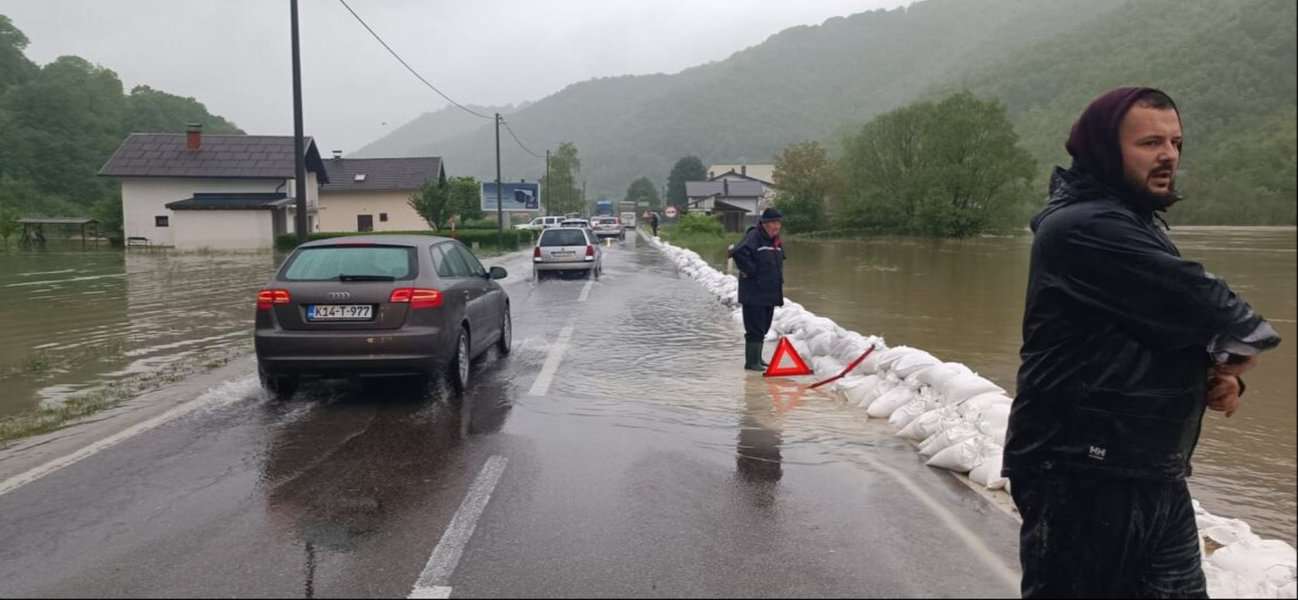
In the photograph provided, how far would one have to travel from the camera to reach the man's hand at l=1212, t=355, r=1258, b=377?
6.23ft

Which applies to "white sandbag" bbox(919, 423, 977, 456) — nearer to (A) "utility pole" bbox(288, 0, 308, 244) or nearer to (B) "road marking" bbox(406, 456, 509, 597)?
(B) "road marking" bbox(406, 456, 509, 597)

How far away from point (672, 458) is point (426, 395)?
124 inches

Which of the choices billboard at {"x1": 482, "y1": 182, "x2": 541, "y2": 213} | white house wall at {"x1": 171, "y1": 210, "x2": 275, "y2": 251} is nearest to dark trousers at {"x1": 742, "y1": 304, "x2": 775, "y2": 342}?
white house wall at {"x1": 171, "y1": 210, "x2": 275, "y2": 251}

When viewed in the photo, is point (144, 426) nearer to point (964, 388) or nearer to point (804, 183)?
point (964, 388)

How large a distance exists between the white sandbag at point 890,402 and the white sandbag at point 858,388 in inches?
13.9

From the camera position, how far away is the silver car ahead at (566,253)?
24016mm

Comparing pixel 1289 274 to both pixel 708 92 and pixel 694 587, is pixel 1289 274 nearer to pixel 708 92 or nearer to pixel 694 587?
pixel 694 587

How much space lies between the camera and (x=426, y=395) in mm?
8172

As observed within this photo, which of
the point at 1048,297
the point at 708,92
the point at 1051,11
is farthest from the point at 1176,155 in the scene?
the point at 708,92

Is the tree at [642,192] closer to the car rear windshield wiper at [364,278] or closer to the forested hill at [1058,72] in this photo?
the forested hill at [1058,72]

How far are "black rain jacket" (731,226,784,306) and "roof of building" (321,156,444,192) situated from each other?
5416 cm


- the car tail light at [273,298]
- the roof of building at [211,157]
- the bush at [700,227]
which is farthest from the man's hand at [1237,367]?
the bush at [700,227]

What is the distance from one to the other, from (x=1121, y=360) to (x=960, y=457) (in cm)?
382

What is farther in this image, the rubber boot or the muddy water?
the muddy water
